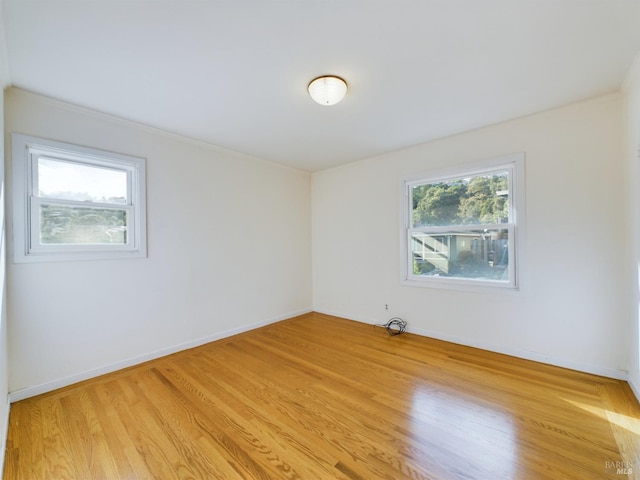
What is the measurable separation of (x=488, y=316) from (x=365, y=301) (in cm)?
160

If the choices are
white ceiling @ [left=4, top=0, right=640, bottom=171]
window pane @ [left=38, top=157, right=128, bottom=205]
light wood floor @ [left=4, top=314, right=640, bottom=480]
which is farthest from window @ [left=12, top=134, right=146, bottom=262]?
light wood floor @ [left=4, top=314, right=640, bottom=480]

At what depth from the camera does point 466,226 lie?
3.12 meters

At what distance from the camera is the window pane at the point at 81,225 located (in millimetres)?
2334

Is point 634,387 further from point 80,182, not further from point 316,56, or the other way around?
point 80,182

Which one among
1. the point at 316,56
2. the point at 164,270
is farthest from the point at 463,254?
the point at 164,270

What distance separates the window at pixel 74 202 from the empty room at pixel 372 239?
2 centimetres

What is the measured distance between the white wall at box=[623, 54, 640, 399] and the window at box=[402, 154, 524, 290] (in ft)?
2.36

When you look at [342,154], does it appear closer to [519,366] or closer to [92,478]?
[519,366]

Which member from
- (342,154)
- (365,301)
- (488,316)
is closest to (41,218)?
(342,154)

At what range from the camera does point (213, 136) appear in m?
3.13

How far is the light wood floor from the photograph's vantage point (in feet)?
4.79

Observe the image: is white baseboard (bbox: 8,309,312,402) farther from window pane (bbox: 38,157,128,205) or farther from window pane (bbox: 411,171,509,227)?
window pane (bbox: 411,171,509,227)

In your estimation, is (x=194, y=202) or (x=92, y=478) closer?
(x=92, y=478)

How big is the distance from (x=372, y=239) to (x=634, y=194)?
2526 mm
